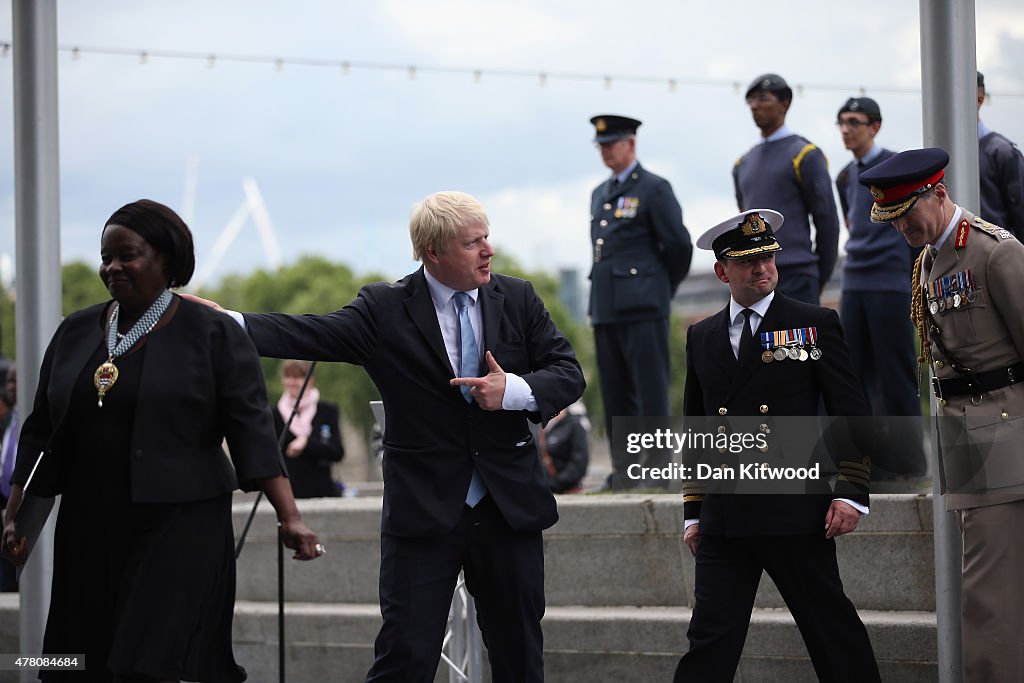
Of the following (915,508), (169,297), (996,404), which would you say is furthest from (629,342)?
(169,297)

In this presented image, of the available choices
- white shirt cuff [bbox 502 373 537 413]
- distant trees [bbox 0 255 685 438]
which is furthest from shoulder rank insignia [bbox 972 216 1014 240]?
distant trees [bbox 0 255 685 438]

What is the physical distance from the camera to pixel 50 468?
4.38 metres

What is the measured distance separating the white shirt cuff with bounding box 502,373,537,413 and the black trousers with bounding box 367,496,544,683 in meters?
0.39

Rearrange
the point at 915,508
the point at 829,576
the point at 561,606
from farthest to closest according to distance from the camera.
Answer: the point at 561,606 < the point at 915,508 < the point at 829,576

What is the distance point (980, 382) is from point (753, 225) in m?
1.17

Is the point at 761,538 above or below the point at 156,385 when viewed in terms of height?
below

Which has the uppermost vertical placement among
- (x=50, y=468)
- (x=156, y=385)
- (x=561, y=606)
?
(x=156, y=385)

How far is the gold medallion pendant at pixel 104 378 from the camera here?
170 inches

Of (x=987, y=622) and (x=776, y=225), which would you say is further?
(x=776, y=225)

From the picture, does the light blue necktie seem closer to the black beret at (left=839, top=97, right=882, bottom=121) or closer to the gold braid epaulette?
the gold braid epaulette

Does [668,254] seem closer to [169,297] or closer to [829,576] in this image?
[829,576]

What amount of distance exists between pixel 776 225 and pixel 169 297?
2651 millimetres

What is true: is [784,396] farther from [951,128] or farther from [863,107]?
[863,107]

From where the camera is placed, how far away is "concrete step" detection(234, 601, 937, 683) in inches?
250
